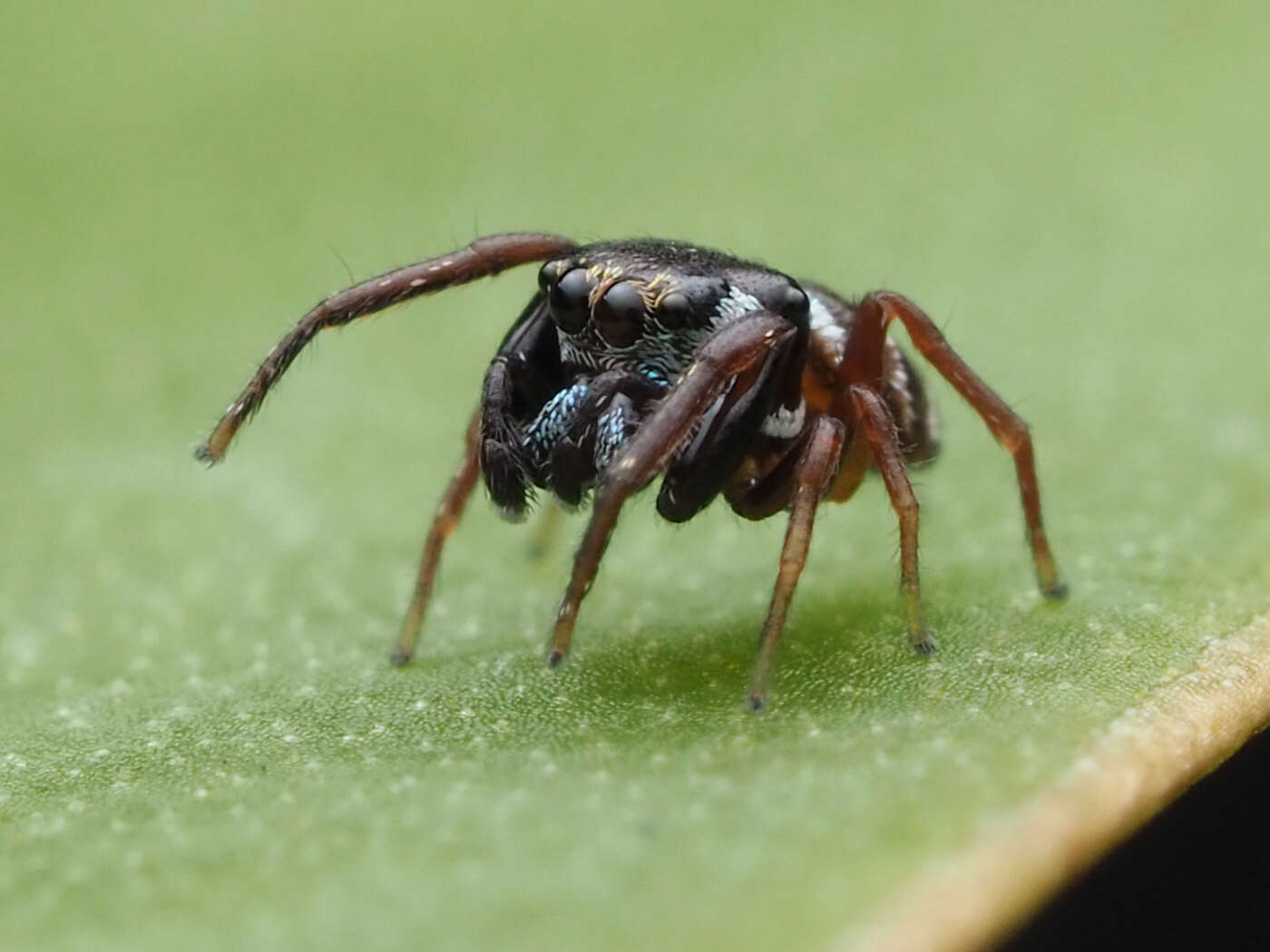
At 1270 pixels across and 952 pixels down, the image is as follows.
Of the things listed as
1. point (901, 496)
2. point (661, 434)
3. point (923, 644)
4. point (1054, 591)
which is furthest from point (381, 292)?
point (1054, 591)

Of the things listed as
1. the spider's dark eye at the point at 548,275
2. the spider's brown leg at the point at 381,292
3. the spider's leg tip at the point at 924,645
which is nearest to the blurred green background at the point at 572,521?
the spider's leg tip at the point at 924,645

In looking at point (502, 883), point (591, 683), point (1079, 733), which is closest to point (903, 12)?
point (591, 683)

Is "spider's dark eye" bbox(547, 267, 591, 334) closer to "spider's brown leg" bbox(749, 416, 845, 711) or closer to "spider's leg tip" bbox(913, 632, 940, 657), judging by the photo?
"spider's brown leg" bbox(749, 416, 845, 711)

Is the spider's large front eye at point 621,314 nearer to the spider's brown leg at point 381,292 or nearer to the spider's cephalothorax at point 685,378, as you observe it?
the spider's cephalothorax at point 685,378

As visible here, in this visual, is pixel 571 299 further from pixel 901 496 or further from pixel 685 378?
pixel 901 496

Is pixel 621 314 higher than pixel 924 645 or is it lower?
higher

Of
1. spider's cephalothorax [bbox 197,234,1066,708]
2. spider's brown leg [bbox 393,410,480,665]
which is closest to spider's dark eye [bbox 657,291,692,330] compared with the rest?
spider's cephalothorax [bbox 197,234,1066,708]
